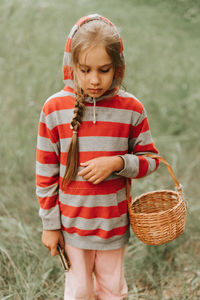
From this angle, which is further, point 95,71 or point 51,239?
point 51,239

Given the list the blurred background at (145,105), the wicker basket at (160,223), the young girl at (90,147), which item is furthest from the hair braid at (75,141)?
the blurred background at (145,105)

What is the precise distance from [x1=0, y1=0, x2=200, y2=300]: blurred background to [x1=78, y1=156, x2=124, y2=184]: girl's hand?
0.86 meters

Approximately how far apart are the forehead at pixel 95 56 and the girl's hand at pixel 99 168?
1.25 ft

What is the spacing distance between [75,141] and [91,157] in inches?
4.0

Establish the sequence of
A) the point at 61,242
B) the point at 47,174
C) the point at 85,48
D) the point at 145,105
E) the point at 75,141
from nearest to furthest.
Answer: the point at 85,48 → the point at 75,141 → the point at 47,174 → the point at 61,242 → the point at 145,105

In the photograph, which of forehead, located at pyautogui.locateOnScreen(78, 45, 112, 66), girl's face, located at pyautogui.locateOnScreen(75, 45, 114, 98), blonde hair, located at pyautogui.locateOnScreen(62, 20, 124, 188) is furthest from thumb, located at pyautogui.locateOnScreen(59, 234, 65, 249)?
forehead, located at pyautogui.locateOnScreen(78, 45, 112, 66)

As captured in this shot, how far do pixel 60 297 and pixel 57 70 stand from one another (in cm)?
243

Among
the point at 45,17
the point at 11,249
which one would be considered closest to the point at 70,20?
the point at 45,17

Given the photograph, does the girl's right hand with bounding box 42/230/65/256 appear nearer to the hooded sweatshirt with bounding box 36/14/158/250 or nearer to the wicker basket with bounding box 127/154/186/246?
the hooded sweatshirt with bounding box 36/14/158/250

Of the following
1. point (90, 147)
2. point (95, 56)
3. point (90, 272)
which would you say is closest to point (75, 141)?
point (90, 147)

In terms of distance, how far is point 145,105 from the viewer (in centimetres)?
381

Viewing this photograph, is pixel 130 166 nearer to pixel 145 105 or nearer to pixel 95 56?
pixel 95 56

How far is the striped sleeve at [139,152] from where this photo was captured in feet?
4.79

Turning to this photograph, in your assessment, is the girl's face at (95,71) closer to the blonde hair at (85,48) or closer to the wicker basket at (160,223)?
the blonde hair at (85,48)
